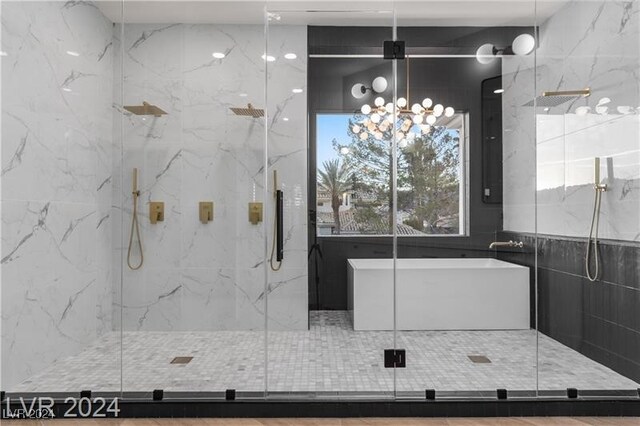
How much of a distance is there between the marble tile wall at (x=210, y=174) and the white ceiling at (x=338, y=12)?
74 millimetres

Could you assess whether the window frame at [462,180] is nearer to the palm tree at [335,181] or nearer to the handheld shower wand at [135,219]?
the palm tree at [335,181]

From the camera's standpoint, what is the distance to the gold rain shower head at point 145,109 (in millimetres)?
2480

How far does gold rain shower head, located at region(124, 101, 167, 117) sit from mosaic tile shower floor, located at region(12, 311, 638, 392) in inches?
54.2

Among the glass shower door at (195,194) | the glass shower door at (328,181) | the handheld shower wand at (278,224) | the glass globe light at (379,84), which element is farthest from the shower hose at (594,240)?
the glass shower door at (195,194)

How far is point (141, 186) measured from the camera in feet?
8.14

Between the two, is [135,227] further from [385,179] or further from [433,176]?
[433,176]

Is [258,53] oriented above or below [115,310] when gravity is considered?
above

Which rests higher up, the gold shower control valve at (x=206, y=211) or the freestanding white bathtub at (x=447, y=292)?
the gold shower control valve at (x=206, y=211)

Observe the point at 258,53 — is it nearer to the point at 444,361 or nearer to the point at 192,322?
the point at 192,322

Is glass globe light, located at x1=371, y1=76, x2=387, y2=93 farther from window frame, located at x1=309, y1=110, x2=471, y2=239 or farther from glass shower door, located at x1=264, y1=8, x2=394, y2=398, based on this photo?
window frame, located at x1=309, y1=110, x2=471, y2=239

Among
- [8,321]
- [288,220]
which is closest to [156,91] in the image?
[288,220]

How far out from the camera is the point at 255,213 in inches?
98.7

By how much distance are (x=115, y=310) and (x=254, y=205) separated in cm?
109

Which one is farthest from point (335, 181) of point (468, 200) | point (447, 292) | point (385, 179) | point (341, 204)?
point (447, 292)
